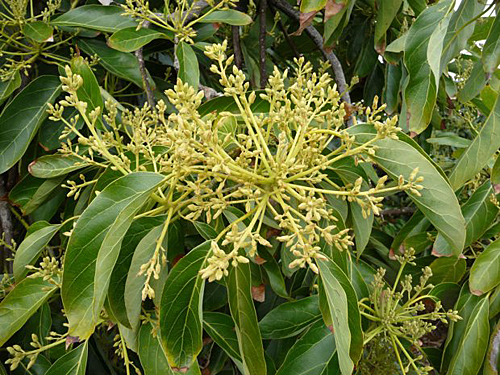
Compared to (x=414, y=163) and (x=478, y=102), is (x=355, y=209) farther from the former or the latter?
(x=478, y=102)

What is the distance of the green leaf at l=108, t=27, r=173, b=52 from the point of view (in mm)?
1347

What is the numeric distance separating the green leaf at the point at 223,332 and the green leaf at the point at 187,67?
537 millimetres

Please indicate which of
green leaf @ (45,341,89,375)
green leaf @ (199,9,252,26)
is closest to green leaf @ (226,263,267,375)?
green leaf @ (45,341,89,375)

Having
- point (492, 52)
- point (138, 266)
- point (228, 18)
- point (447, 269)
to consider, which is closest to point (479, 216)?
point (447, 269)

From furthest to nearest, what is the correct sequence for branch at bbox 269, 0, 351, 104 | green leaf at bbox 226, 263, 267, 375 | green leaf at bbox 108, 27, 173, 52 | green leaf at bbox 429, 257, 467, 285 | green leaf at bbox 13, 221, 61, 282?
branch at bbox 269, 0, 351, 104 < green leaf at bbox 429, 257, 467, 285 < green leaf at bbox 108, 27, 173, 52 < green leaf at bbox 13, 221, 61, 282 < green leaf at bbox 226, 263, 267, 375

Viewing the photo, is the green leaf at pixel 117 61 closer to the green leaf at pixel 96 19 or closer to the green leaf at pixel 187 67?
the green leaf at pixel 96 19

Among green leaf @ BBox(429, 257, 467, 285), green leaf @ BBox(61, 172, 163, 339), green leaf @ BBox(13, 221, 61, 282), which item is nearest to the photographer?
green leaf @ BBox(61, 172, 163, 339)

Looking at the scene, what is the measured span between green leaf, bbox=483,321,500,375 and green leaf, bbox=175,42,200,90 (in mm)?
938

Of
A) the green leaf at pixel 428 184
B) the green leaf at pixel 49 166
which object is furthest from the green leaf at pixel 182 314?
the green leaf at pixel 49 166

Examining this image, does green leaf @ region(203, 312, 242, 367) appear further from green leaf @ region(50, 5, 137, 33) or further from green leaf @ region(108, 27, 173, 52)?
green leaf @ region(50, 5, 137, 33)

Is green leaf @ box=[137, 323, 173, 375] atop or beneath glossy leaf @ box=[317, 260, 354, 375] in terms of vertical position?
beneath

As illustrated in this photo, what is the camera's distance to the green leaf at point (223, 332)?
1.11m

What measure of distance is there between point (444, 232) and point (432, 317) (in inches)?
15.7

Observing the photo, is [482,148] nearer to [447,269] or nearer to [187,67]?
[447,269]
